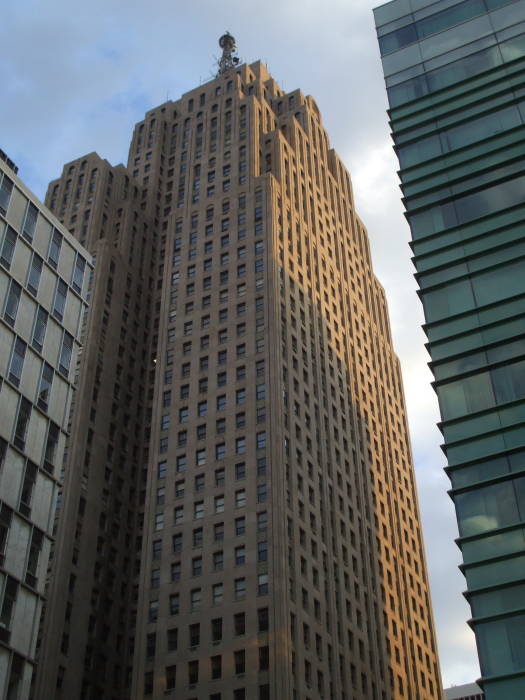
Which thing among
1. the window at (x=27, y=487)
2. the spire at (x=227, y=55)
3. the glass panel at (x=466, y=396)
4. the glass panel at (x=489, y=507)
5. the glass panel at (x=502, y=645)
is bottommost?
the glass panel at (x=502, y=645)

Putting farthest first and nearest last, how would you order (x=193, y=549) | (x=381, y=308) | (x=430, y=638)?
(x=381, y=308)
(x=430, y=638)
(x=193, y=549)

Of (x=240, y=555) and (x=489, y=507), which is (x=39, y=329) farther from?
(x=489, y=507)

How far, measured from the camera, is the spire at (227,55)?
15350 centimetres

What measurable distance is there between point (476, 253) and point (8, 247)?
32.3 meters

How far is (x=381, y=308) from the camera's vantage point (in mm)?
146750

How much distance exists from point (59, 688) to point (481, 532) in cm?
6342

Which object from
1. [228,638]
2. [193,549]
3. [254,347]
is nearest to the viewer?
[228,638]

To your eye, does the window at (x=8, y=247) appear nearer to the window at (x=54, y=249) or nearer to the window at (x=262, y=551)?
the window at (x=54, y=249)

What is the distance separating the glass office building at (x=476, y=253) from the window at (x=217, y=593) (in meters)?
44.8

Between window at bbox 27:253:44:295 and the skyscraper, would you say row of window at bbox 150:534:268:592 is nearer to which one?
the skyscraper

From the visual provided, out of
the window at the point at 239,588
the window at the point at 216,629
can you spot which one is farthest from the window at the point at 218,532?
the window at the point at 216,629

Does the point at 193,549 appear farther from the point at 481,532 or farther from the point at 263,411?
the point at 481,532

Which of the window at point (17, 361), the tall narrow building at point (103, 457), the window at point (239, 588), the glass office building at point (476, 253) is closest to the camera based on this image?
the glass office building at point (476, 253)

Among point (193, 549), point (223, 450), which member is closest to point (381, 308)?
point (223, 450)
